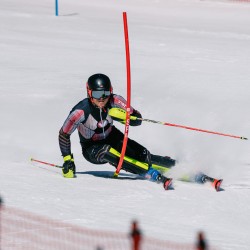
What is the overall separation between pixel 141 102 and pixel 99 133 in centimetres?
613

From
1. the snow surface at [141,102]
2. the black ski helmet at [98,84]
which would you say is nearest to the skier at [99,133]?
the black ski helmet at [98,84]

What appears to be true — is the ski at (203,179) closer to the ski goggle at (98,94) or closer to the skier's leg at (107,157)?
the skier's leg at (107,157)

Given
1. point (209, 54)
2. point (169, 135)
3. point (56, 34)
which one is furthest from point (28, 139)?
point (56, 34)

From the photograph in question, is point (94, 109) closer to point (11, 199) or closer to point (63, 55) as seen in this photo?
point (11, 199)

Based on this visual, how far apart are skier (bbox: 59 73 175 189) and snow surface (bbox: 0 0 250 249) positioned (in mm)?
182

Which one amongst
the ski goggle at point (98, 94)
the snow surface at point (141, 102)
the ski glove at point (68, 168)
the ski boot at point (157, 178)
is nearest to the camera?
the snow surface at point (141, 102)

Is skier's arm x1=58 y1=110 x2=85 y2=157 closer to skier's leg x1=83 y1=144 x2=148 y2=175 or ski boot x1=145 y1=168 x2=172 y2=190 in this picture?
skier's leg x1=83 y1=144 x2=148 y2=175

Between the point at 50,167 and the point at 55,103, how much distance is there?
5.03m

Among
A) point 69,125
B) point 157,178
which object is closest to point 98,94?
point 69,125

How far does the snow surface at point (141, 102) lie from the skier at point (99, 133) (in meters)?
0.18

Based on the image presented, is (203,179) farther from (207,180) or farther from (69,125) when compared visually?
(69,125)

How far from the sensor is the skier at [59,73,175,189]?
9039 millimetres

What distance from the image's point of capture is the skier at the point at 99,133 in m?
9.04

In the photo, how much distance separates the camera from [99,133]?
9336 mm
